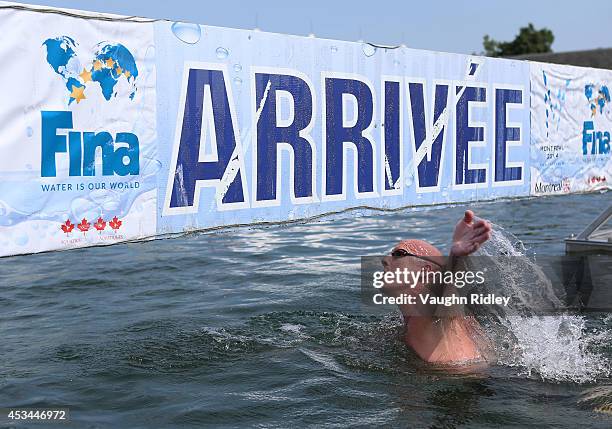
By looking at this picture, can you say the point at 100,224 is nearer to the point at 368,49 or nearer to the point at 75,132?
the point at 75,132

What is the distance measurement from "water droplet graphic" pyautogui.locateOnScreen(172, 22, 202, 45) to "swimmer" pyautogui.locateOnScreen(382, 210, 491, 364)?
80.6 inches

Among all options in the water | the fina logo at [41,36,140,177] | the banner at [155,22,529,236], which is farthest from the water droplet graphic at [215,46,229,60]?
the water

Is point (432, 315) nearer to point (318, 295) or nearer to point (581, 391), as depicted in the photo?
point (581, 391)

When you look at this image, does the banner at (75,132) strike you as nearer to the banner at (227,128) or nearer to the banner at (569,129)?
the banner at (227,128)

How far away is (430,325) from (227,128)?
2.10m

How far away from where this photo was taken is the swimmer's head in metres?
5.22

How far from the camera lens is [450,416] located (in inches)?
199

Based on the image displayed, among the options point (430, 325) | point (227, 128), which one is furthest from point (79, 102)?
point (430, 325)

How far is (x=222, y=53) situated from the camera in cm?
540

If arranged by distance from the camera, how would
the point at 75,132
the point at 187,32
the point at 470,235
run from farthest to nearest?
the point at 187,32, the point at 75,132, the point at 470,235

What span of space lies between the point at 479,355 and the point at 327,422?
1.59m

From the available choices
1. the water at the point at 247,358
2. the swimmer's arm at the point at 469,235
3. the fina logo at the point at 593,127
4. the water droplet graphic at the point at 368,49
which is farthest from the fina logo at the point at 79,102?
the fina logo at the point at 593,127

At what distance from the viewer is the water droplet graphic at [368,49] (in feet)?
20.3

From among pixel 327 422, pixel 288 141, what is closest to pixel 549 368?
pixel 327 422
